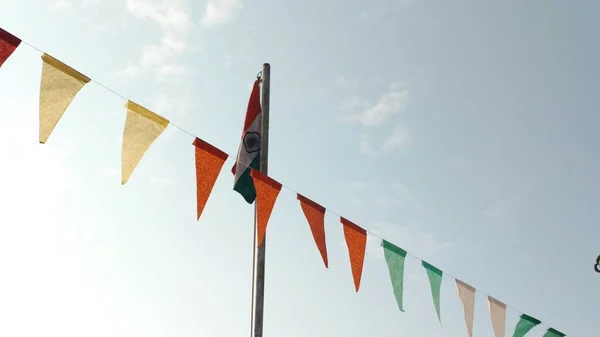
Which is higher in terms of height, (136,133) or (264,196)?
(264,196)

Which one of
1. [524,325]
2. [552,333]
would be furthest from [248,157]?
[552,333]

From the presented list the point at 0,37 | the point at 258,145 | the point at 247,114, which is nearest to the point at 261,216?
the point at 258,145

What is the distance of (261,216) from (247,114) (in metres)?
1.54

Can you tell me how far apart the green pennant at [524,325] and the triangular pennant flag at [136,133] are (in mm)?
7751

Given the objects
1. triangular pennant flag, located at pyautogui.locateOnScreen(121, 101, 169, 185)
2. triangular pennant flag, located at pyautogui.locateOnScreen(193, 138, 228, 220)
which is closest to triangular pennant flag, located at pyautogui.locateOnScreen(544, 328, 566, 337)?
triangular pennant flag, located at pyautogui.locateOnScreen(193, 138, 228, 220)

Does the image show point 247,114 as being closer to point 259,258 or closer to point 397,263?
point 259,258

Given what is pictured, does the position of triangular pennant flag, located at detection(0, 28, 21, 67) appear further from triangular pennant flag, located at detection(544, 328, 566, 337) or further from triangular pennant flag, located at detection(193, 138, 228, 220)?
triangular pennant flag, located at detection(544, 328, 566, 337)

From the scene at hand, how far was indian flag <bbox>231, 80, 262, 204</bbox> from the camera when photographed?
7.70 meters

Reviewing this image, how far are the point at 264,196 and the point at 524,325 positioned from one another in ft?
20.7

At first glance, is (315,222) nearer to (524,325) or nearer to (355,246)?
(355,246)

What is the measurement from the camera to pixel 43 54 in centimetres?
574

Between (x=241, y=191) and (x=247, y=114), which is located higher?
(x=247, y=114)

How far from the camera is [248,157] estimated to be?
304 inches

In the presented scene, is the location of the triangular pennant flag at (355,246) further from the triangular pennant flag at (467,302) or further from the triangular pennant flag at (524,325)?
the triangular pennant flag at (524,325)
